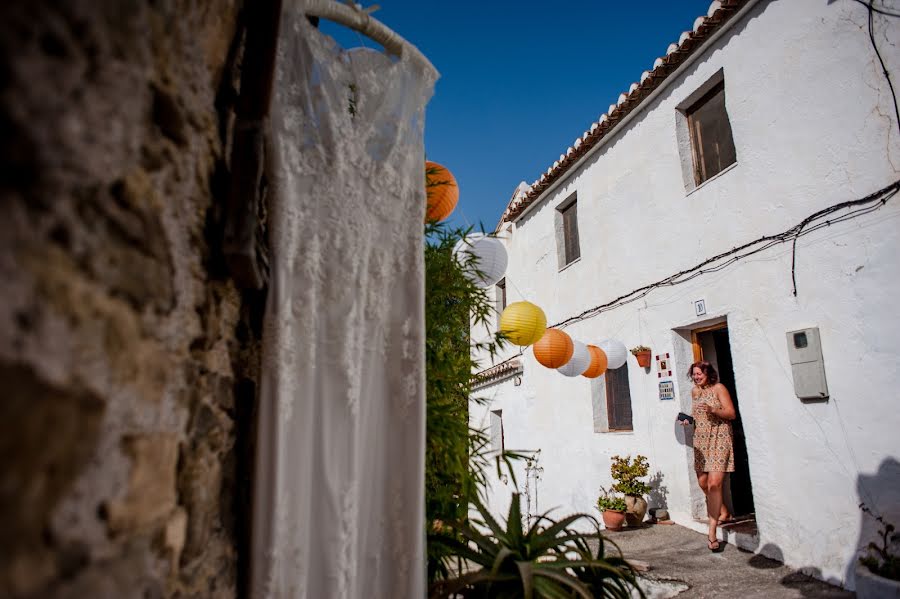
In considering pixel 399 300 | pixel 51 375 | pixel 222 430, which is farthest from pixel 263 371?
pixel 51 375

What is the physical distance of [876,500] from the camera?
339 cm

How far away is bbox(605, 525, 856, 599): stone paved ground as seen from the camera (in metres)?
3.42

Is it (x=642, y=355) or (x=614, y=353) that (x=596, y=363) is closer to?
(x=614, y=353)

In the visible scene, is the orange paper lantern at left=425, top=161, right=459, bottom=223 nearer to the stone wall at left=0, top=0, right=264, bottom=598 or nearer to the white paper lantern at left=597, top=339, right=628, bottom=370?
the stone wall at left=0, top=0, right=264, bottom=598

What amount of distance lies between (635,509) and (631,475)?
0.35 meters

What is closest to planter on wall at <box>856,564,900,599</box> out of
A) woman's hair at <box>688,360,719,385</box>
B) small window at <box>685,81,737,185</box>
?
woman's hair at <box>688,360,719,385</box>

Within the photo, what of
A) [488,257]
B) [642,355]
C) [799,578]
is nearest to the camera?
[488,257]

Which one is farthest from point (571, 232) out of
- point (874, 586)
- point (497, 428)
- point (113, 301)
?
point (113, 301)

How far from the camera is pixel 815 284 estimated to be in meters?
3.90

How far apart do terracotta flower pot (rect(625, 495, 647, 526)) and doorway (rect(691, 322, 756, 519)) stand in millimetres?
811

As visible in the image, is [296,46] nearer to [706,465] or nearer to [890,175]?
[890,175]

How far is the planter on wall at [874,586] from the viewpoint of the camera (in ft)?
8.72

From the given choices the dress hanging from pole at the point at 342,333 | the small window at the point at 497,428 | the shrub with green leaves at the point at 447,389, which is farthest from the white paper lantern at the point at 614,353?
the small window at the point at 497,428

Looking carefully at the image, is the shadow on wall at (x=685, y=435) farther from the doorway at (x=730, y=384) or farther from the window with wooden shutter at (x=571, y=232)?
the window with wooden shutter at (x=571, y=232)
